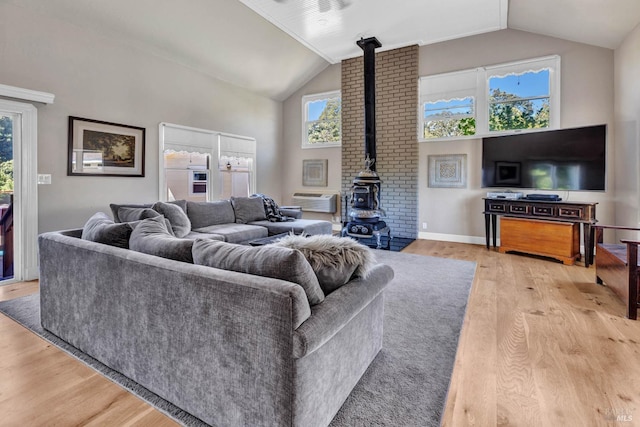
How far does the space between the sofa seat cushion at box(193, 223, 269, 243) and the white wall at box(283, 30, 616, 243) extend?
2.88 meters

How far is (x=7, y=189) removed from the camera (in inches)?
141

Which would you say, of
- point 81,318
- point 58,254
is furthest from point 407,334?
point 58,254

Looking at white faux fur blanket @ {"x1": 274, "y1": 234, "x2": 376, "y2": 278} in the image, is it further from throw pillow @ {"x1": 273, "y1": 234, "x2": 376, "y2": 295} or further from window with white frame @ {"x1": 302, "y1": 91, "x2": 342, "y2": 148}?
window with white frame @ {"x1": 302, "y1": 91, "x2": 342, "y2": 148}

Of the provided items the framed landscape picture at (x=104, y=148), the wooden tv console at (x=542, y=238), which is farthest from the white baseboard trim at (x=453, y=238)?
the framed landscape picture at (x=104, y=148)

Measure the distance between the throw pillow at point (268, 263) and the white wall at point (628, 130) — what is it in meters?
4.39

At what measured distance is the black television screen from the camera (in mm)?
4398

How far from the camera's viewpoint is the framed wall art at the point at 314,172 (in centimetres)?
718

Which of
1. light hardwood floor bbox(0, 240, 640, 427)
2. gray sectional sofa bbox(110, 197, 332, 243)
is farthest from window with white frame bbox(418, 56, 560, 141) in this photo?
light hardwood floor bbox(0, 240, 640, 427)

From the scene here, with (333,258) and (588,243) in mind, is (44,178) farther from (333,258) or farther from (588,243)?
(588,243)

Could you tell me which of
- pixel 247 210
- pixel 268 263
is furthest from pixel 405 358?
pixel 247 210

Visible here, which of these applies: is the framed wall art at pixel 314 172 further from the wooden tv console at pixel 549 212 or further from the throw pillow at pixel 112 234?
the throw pillow at pixel 112 234

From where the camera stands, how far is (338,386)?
5.02 ft

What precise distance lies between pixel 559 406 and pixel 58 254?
9.84 ft

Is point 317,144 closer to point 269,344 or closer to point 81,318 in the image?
point 81,318
